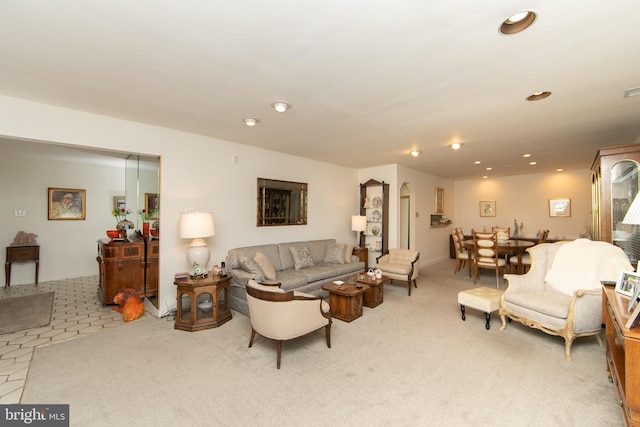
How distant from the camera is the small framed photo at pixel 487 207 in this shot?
8203 mm

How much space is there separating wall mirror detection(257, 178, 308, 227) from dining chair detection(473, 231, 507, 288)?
3598 mm

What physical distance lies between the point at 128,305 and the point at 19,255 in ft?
11.2

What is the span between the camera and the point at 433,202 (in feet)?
25.2

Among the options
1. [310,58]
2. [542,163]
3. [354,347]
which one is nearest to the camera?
[310,58]

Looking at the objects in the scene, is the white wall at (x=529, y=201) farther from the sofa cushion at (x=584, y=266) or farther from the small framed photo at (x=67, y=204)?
the small framed photo at (x=67, y=204)

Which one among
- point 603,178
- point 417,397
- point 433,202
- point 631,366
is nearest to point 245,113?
point 417,397

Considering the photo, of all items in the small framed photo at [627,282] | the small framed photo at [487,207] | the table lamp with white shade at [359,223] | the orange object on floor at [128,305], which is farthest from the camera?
the small framed photo at [487,207]

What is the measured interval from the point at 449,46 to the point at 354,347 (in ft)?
9.17

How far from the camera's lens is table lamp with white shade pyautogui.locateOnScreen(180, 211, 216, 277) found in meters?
3.45

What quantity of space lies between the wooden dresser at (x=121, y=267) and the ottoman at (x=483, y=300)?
4.86 meters

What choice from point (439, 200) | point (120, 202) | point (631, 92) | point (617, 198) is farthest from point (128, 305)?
point (439, 200)

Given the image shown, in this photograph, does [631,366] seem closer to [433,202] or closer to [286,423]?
[286,423]

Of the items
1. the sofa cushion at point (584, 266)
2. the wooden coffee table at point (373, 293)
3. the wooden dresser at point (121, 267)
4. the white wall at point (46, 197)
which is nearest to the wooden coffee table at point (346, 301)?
the wooden coffee table at point (373, 293)

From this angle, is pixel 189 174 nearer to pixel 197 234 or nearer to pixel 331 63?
pixel 197 234
